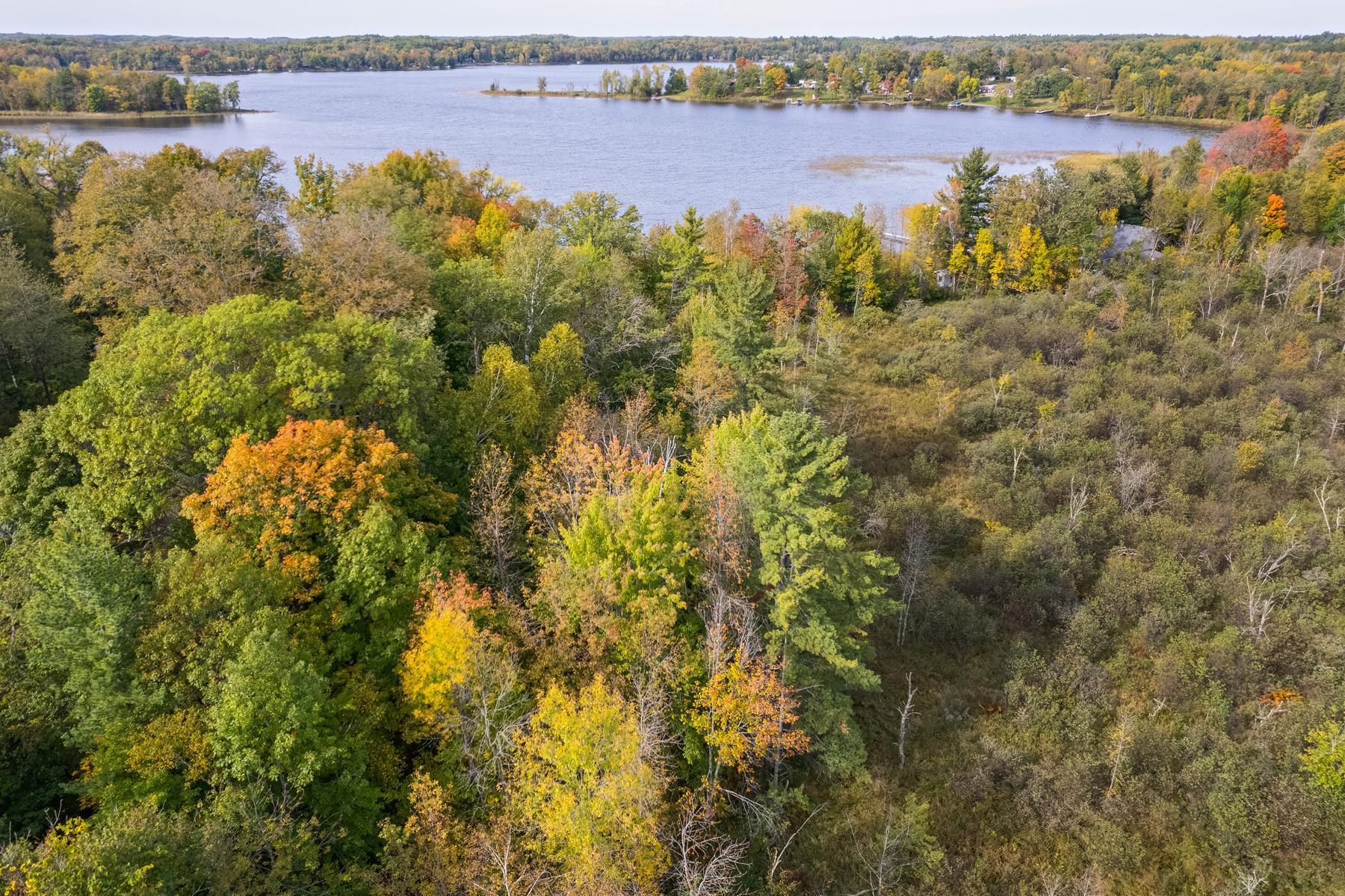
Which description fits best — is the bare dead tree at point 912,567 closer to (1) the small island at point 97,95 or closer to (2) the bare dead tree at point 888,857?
(2) the bare dead tree at point 888,857

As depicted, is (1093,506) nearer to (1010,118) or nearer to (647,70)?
(1010,118)

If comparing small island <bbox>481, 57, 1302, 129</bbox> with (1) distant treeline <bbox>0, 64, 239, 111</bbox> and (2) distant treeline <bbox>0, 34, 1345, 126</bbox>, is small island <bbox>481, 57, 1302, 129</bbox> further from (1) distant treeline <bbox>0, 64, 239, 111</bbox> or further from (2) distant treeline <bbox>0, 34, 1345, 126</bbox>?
(1) distant treeline <bbox>0, 64, 239, 111</bbox>

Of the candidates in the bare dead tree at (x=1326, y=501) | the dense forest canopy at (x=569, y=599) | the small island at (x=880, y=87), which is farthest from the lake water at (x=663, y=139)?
the bare dead tree at (x=1326, y=501)

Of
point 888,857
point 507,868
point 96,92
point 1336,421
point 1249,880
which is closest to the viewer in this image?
point 507,868

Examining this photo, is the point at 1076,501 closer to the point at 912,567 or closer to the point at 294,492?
the point at 912,567

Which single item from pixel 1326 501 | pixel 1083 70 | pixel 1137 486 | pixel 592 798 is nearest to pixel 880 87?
pixel 1083 70

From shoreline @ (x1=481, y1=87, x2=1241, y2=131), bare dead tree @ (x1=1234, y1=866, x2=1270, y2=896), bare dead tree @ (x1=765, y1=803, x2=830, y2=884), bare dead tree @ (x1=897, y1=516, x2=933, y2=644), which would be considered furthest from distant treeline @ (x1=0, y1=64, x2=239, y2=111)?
bare dead tree @ (x1=1234, y1=866, x2=1270, y2=896)

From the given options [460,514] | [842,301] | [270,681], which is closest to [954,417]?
[842,301]
